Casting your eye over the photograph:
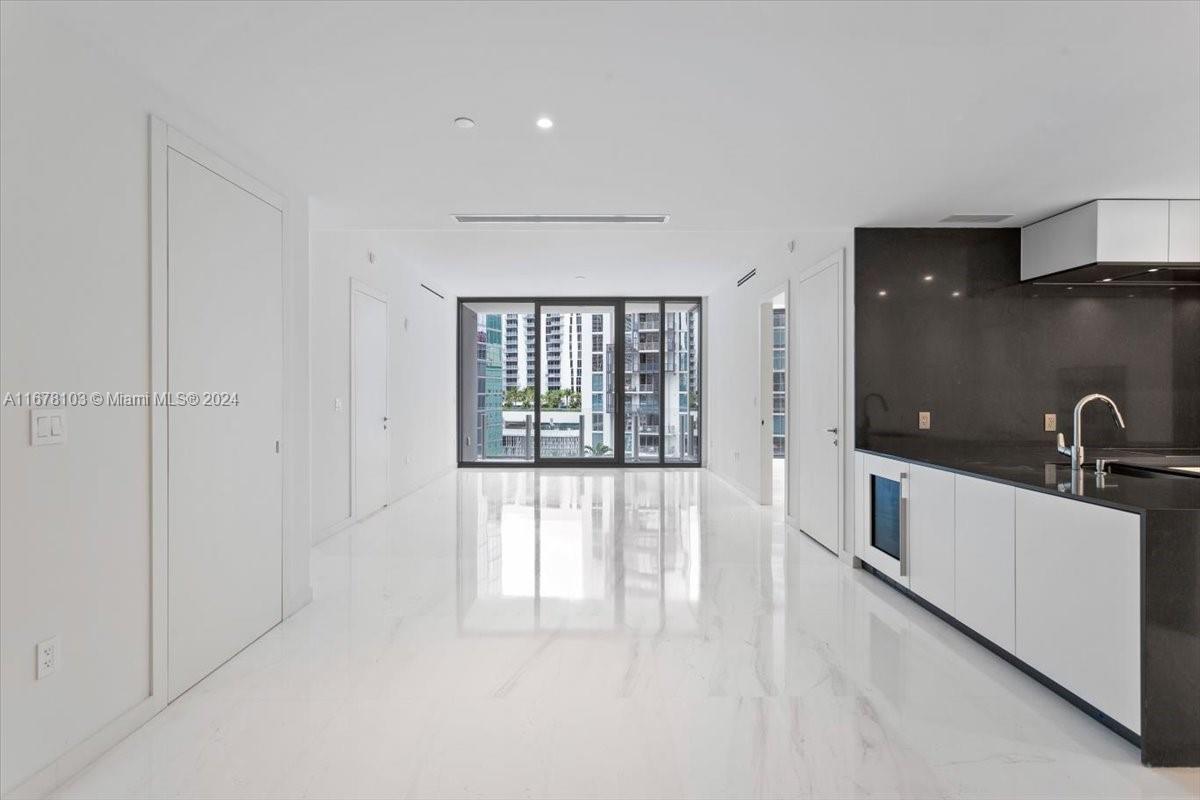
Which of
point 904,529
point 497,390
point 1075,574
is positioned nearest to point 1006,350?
point 904,529

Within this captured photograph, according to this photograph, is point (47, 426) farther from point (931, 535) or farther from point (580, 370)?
point (580, 370)

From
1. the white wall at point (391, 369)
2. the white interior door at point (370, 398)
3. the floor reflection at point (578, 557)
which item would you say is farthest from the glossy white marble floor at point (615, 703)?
the white interior door at point (370, 398)

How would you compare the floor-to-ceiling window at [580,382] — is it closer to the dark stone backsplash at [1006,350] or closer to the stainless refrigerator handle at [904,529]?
the dark stone backsplash at [1006,350]

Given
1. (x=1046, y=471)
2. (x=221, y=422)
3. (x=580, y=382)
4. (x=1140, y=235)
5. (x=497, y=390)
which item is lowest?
(x=1046, y=471)

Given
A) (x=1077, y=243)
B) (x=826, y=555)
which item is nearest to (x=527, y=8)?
(x=1077, y=243)

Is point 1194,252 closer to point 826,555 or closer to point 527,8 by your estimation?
point 826,555

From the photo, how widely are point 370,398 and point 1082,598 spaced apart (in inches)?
211

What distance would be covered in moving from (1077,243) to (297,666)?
194 inches

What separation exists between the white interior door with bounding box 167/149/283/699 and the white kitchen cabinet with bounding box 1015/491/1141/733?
11.2ft

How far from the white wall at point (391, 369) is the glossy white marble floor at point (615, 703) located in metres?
1.20

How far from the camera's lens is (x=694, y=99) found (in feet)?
8.36

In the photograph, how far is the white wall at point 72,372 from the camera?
5.87 feet

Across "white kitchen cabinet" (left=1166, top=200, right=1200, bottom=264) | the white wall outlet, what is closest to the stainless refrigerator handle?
"white kitchen cabinet" (left=1166, top=200, right=1200, bottom=264)

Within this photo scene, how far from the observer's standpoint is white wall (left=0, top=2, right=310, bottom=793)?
1.79 metres
